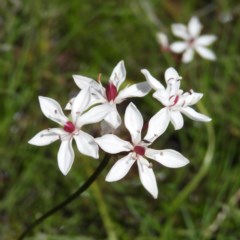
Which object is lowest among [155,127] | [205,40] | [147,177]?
[147,177]

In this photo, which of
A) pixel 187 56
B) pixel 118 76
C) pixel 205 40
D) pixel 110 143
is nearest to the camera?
pixel 110 143

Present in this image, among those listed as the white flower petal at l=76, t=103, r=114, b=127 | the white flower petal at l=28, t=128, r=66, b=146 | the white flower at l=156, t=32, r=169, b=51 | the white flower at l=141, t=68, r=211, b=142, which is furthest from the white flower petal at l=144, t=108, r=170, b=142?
the white flower at l=156, t=32, r=169, b=51

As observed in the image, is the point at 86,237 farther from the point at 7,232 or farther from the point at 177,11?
the point at 177,11

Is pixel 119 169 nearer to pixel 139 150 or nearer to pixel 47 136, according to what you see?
pixel 139 150

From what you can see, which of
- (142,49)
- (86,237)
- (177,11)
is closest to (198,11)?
(177,11)

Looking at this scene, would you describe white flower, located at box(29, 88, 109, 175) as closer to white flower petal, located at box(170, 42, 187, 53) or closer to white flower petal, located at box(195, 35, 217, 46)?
white flower petal, located at box(170, 42, 187, 53)

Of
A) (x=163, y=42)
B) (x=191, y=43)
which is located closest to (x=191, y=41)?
(x=191, y=43)

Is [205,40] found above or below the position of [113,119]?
above
